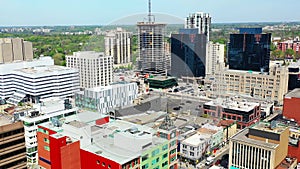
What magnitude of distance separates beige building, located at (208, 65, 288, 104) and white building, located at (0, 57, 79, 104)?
30.0 ft

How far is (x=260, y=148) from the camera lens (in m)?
8.86

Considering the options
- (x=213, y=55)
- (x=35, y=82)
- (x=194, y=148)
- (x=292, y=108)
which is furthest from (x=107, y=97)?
(x=213, y=55)

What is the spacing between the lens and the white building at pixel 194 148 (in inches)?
421

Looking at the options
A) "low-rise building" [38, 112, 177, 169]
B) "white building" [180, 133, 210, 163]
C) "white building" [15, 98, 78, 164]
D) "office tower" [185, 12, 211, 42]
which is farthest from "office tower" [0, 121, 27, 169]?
"office tower" [185, 12, 211, 42]

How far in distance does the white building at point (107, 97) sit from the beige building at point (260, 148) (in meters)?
5.42

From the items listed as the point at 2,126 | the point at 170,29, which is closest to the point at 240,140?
the point at 170,29

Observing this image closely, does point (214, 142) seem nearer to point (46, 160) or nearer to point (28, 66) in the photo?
point (46, 160)

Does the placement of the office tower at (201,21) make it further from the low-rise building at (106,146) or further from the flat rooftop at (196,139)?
the low-rise building at (106,146)

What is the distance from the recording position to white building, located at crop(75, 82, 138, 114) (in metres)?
13.0

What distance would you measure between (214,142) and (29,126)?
6.87 metres

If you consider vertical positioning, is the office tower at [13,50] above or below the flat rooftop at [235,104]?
above

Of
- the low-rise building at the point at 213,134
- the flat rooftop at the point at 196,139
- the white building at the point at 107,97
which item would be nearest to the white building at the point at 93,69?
the white building at the point at 107,97

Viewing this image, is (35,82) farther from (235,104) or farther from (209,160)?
(209,160)

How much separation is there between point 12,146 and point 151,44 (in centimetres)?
411
